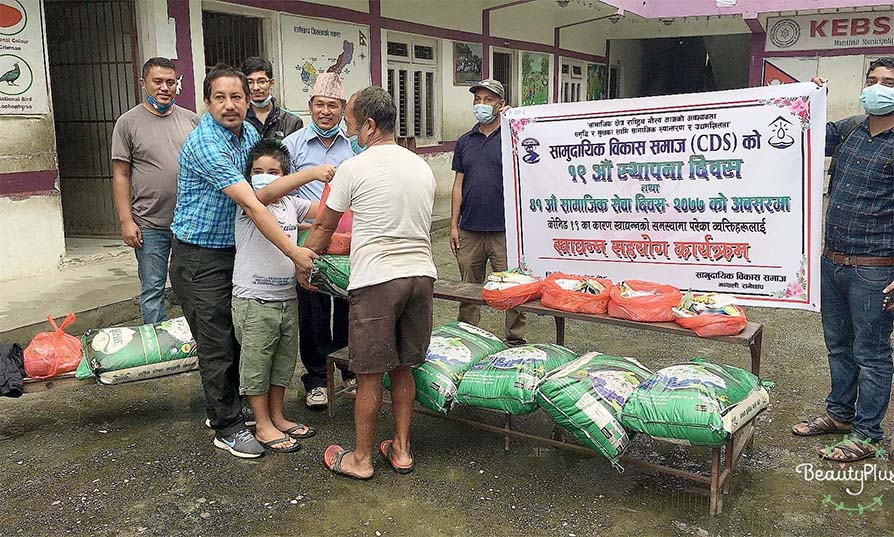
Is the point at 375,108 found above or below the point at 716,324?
above

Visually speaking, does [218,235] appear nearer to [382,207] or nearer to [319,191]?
[319,191]

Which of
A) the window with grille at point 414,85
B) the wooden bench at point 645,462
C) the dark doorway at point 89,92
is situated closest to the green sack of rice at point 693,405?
the wooden bench at point 645,462

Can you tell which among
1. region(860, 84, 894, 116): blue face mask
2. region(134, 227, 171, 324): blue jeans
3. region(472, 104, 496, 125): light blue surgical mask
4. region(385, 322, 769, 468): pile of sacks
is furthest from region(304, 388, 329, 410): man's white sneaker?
region(860, 84, 894, 116): blue face mask

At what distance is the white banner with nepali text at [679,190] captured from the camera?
3525mm

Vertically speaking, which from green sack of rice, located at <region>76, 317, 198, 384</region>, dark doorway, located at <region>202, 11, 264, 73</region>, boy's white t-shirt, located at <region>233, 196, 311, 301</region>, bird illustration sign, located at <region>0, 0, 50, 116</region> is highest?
dark doorway, located at <region>202, 11, 264, 73</region>

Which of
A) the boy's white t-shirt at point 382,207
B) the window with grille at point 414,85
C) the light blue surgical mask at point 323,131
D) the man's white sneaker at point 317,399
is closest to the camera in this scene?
→ the boy's white t-shirt at point 382,207

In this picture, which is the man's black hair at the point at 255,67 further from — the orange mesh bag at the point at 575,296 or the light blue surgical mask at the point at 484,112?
the orange mesh bag at the point at 575,296

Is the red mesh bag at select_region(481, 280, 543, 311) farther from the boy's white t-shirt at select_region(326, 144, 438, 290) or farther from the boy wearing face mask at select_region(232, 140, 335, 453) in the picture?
the boy wearing face mask at select_region(232, 140, 335, 453)

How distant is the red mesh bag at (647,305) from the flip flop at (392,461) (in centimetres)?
121

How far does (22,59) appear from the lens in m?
5.98

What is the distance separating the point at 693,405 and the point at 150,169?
316 centimetres

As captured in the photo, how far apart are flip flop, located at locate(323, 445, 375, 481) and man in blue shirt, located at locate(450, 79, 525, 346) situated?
1.55 meters

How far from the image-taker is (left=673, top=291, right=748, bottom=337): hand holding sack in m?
3.30

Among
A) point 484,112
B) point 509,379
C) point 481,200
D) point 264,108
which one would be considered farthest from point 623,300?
point 264,108
